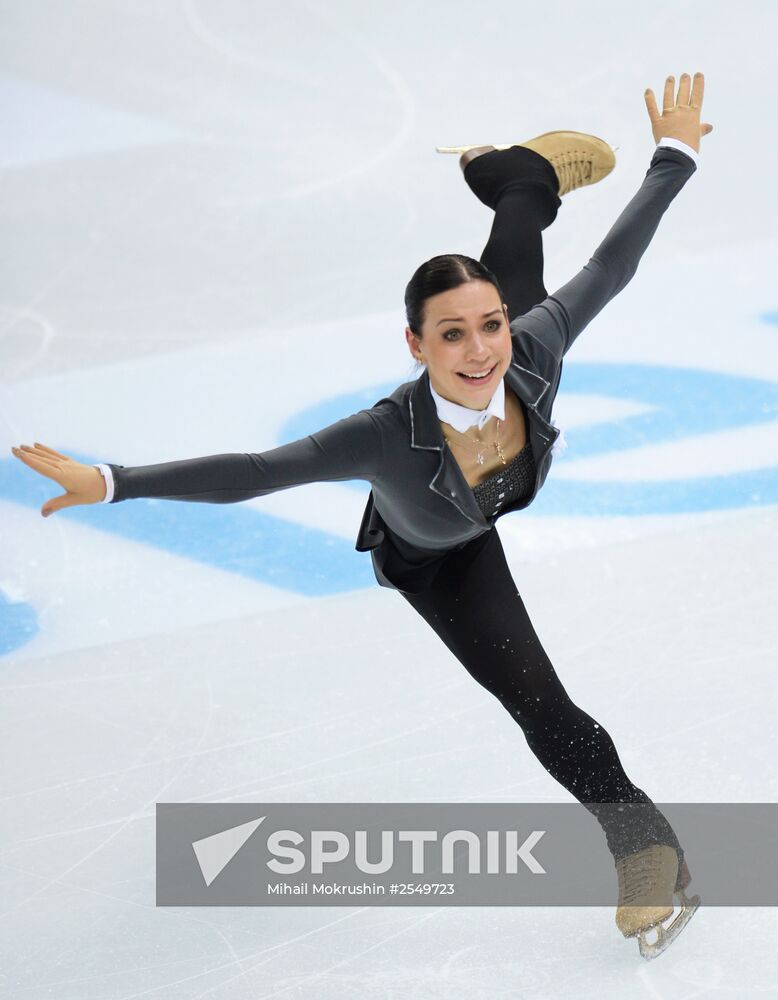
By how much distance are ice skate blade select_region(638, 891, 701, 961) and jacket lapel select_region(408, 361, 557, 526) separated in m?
0.97

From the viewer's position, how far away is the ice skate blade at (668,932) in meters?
2.94

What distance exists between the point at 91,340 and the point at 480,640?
370 cm

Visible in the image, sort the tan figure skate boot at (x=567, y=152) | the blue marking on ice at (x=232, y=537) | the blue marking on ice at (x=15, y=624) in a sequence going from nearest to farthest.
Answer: the tan figure skate boot at (x=567, y=152) → the blue marking on ice at (x=15, y=624) → the blue marking on ice at (x=232, y=537)

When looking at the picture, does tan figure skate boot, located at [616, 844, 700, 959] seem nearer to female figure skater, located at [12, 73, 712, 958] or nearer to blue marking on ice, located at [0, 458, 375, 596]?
female figure skater, located at [12, 73, 712, 958]

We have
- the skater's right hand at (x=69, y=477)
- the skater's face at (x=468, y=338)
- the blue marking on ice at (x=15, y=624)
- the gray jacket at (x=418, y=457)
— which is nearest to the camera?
the skater's right hand at (x=69, y=477)

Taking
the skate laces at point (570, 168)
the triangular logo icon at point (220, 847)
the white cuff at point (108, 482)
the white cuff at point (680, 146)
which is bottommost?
the triangular logo icon at point (220, 847)

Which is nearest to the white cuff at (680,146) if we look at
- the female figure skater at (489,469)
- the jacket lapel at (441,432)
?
the female figure skater at (489,469)

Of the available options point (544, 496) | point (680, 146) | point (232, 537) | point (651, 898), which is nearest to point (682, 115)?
point (680, 146)

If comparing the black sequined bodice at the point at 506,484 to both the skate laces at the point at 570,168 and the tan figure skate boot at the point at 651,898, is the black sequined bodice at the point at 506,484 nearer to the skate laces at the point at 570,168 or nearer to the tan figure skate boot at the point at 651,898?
the tan figure skate boot at the point at 651,898

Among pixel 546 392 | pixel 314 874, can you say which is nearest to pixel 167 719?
pixel 314 874

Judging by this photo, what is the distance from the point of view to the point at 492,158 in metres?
3.59

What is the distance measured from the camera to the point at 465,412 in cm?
288

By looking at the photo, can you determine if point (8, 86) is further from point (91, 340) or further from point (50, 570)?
point (50, 570)

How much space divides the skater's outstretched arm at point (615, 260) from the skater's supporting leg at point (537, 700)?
581 millimetres
